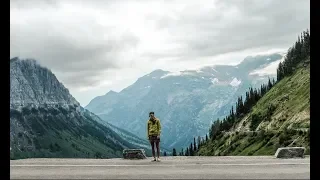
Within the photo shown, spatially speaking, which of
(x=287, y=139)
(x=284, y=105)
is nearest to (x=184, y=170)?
(x=287, y=139)

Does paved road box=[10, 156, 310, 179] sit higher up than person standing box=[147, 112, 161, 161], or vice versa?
person standing box=[147, 112, 161, 161]

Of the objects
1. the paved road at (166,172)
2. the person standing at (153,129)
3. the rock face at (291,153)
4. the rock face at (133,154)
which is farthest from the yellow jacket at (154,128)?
the rock face at (291,153)

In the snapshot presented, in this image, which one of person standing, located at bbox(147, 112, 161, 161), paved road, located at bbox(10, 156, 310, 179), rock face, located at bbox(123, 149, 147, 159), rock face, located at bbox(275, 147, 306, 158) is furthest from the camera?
rock face, located at bbox(123, 149, 147, 159)

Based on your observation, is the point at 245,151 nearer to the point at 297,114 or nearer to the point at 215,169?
the point at 297,114

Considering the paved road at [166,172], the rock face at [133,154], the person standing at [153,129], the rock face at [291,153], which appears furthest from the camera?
the rock face at [133,154]

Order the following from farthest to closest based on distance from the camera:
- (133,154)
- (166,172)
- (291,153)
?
(133,154) → (291,153) → (166,172)

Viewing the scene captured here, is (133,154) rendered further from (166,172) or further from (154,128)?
(166,172)

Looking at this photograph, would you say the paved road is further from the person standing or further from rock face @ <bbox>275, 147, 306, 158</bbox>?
the person standing

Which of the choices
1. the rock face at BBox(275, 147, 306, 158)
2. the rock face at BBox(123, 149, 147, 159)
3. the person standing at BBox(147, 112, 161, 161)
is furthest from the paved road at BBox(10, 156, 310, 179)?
the rock face at BBox(123, 149, 147, 159)

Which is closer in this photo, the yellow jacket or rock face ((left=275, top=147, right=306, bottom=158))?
rock face ((left=275, top=147, right=306, bottom=158))

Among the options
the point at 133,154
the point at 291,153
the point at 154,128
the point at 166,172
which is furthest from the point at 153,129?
the point at 291,153

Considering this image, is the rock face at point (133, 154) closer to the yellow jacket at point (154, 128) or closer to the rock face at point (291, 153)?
the yellow jacket at point (154, 128)

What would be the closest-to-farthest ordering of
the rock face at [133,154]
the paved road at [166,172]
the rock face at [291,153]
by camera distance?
the paved road at [166,172], the rock face at [291,153], the rock face at [133,154]
